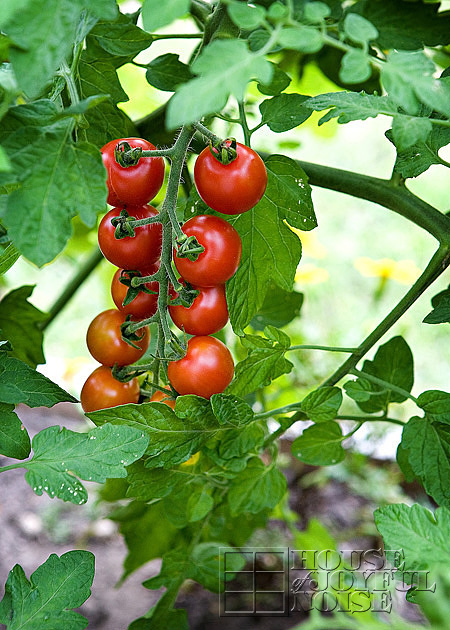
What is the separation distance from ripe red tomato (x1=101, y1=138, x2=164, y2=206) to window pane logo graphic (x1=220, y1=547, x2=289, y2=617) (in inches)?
31.0

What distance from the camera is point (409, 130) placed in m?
0.42

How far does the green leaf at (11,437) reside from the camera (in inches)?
20.1

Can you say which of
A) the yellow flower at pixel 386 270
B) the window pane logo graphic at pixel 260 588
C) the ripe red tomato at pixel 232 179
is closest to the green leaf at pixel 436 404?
the ripe red tomato at pixel 232 179

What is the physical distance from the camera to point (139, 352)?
612 millimetres

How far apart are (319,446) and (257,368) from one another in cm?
15

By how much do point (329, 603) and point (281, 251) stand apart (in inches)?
26.8

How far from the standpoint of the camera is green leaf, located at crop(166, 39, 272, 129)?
32cm

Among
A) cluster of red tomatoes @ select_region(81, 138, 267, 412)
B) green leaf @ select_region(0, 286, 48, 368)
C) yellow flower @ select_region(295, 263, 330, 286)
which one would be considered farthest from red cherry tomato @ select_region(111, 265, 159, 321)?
yellow flower @ select_region(295, 263, 330, 286)

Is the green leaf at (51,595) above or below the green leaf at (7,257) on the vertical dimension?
below

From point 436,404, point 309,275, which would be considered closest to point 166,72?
point 436,404

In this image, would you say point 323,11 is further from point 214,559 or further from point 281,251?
point 214,559

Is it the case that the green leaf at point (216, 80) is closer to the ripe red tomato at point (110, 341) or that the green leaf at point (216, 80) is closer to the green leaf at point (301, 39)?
the green leaf at point (301, 39)

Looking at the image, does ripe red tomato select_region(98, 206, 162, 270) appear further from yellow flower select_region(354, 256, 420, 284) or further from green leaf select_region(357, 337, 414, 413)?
yellow flower select_region(354, 256, 420, 284)

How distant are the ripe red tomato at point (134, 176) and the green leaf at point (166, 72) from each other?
14cm
